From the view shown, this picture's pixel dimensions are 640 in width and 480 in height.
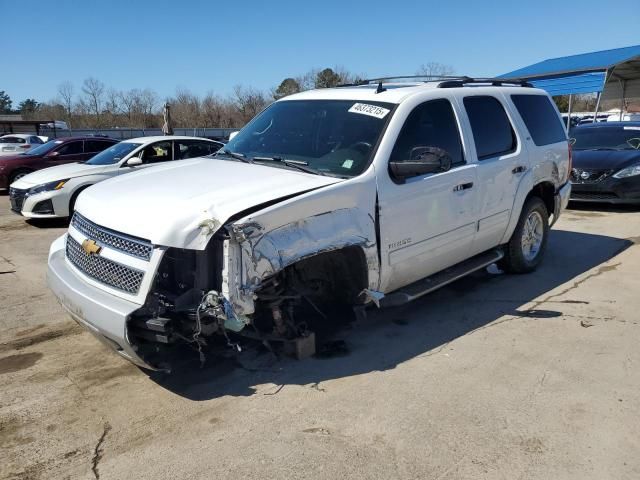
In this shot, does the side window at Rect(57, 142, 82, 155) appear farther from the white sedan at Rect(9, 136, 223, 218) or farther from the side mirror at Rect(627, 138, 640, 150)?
the side mirror at Rect(627, 138, 640, 150)

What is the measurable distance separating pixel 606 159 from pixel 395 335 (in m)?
7.51

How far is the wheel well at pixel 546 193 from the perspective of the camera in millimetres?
6116

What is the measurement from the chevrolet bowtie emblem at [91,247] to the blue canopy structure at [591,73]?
18.5 meters

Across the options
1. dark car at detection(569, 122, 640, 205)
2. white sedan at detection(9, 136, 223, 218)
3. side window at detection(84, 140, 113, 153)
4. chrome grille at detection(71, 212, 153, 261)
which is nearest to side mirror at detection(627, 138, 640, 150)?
dark car at detection(569, 122, 640, 205)

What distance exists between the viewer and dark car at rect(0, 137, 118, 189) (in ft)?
45.2

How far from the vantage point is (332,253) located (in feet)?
13.1

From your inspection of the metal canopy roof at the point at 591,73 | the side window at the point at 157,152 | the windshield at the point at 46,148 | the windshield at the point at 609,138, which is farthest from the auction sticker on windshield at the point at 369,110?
the metal canopy roof at the point at 591,73

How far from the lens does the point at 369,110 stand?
14.5 feet

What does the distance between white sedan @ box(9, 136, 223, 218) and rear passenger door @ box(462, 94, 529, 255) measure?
673 cm

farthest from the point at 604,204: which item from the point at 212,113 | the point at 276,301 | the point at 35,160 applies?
the point at 212,113

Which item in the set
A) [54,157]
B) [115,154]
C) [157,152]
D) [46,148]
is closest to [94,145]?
[54,157]

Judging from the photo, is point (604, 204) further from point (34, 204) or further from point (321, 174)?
point (34, 204)

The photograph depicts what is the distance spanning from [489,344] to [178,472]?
2.64 meters

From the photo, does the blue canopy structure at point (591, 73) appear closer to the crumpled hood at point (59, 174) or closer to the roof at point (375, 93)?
the crumpled hood at point (59, 174)
